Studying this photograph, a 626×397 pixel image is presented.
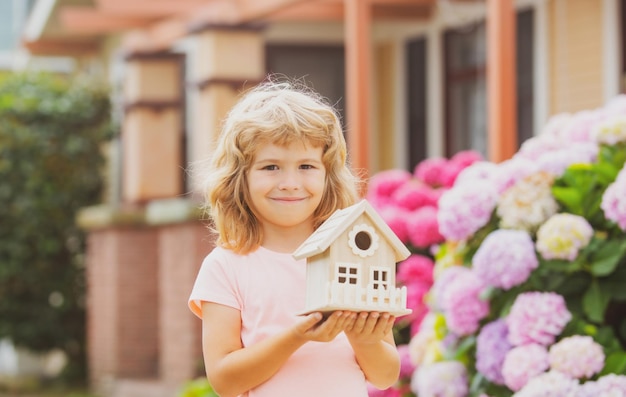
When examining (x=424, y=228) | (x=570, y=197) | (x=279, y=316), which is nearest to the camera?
(x=279, y=316)

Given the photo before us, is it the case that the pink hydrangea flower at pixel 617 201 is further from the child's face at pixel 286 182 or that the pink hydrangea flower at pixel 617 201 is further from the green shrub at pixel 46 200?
the green shrub at pixel 46 200

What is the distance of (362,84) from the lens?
8297 millimetres

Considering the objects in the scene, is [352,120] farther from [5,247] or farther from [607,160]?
[5,247]

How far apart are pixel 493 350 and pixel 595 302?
415 millimetres

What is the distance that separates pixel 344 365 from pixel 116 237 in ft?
28.1

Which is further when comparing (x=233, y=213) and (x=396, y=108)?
(x=396, y=108)

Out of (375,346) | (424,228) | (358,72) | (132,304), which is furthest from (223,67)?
(375,346)

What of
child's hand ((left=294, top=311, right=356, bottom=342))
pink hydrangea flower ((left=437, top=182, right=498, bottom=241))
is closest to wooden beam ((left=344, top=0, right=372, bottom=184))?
pink hydrangea flower ((left=437, top=182, right=498, bottom=241))

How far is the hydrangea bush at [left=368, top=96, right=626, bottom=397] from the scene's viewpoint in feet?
14.2

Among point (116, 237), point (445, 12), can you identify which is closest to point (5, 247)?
point (116, 237)

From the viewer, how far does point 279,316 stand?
110 inches

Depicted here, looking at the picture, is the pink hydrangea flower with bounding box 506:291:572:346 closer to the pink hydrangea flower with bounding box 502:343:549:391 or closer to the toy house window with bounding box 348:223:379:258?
the pink hydrangea flower with bounding box 502:343:549:391

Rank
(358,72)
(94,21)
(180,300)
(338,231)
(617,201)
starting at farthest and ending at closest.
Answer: (94,21) → (180,300) → (358,72) → (617,201) → (338,231)

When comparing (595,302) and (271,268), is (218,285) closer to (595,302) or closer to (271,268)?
(271,268)
